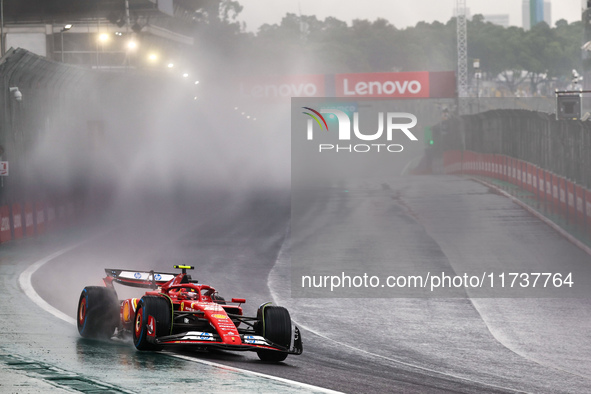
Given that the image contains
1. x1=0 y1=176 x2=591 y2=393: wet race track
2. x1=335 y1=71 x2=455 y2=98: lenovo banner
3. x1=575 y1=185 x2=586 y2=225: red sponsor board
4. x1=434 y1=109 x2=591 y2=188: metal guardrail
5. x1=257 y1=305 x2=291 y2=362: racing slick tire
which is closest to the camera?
x1=0 y1=176 x2=591 y2=393: wet race track

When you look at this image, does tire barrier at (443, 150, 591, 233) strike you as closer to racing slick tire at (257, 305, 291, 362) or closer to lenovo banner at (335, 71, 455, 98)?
racing slick tire at (257, 305, 291, 362)

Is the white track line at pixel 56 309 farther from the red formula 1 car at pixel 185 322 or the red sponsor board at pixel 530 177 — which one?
the red sponsor board at pixel 530 177

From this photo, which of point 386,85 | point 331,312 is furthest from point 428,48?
point 331,312

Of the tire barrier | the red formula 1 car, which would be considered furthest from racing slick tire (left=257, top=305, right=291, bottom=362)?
the tire barrier

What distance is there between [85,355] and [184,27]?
82.6 m

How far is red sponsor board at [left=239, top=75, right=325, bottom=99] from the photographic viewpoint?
3066 inches

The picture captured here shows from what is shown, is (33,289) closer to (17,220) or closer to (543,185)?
(17,220)

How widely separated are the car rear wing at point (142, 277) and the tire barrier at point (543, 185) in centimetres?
1358

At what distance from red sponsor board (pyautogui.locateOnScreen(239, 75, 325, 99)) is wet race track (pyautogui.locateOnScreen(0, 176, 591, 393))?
46.7m

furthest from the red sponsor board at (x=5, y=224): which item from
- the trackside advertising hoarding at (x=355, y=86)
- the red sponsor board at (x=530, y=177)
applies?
the trackside advertising hoarding at (x=355, y=86)

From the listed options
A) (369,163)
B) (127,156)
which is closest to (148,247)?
(127,156)

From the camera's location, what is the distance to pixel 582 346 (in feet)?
42.9

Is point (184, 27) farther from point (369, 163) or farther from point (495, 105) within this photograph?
point (495, 105)

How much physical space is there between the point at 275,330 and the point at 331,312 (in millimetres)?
5281
